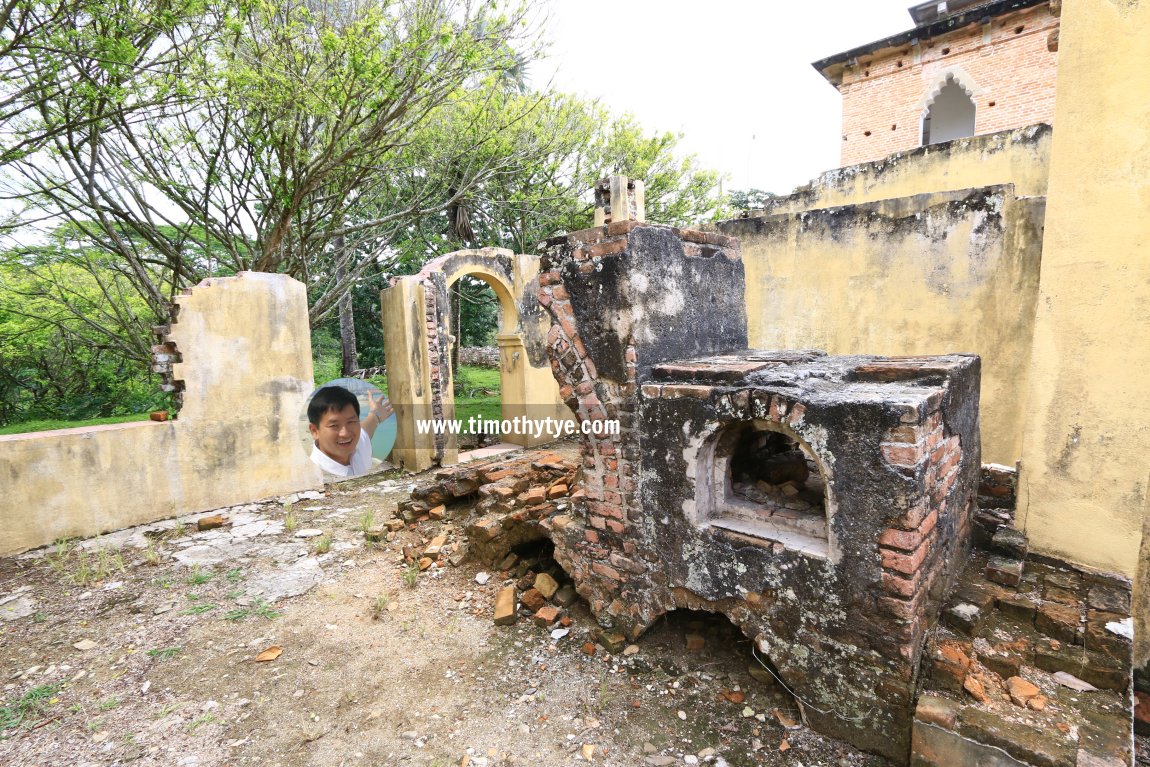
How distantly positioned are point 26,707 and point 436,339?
610 cm

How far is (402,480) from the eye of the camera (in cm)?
816

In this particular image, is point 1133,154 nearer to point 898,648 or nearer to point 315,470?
point 898,648

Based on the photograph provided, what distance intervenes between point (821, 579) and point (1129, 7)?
3735 millimetres

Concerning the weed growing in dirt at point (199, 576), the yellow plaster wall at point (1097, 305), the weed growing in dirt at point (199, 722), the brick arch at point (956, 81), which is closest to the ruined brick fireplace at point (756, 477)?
the yellow plaster wall at point (1097, 305)

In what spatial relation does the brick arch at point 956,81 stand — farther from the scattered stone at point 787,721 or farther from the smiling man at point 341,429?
the scattered stone at point 787,721

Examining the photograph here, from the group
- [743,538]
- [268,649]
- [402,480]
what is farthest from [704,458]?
[402,480]

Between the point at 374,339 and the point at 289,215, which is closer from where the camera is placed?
the point at 289,215

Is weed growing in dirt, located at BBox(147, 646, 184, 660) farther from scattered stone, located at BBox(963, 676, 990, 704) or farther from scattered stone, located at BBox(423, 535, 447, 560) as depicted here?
scattered stone, located at BBox(963, 676, 990, 704)

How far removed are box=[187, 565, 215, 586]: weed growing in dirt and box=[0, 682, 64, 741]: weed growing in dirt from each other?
1369 mm

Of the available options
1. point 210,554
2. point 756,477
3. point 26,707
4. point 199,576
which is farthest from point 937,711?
point 210,554

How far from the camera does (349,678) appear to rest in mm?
3445

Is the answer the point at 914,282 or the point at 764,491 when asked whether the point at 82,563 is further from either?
the point at 914,282

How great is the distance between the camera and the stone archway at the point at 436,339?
8.41 metres

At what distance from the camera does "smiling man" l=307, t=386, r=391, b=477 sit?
742 cm
